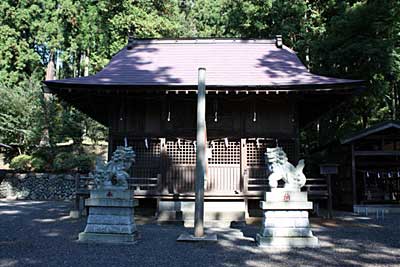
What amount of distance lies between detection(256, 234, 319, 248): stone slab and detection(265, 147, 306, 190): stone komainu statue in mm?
996

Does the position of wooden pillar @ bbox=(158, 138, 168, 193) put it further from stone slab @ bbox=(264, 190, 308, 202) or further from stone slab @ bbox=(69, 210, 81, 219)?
stone slab @ bbox=(264, 190, 308, 202)

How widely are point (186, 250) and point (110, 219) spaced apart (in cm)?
176

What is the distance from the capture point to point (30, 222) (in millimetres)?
10227

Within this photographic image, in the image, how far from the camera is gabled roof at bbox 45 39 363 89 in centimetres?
1103

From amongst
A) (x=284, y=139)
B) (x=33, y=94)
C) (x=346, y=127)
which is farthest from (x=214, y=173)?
(x=33, y=94)

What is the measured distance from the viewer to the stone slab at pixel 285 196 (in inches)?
284

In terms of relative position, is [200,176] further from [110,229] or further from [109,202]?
→ [110,229]

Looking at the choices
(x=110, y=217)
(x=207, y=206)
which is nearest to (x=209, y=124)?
(x=207, y=206)

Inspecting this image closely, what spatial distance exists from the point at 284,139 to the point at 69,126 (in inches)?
602

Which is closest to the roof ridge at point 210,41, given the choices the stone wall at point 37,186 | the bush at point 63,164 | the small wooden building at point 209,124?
the small wooden building at point 209,124

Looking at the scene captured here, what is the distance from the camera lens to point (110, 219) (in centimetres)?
745

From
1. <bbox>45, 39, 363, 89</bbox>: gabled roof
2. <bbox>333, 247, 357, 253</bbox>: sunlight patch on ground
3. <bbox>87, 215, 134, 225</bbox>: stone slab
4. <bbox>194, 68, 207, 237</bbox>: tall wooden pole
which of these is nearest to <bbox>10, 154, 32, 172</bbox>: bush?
<bbox>45, 39, 363, 89</bbox>: gabled roof

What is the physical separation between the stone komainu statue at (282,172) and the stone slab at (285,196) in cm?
15

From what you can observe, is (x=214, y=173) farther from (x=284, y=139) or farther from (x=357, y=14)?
(x=357, y=14)
